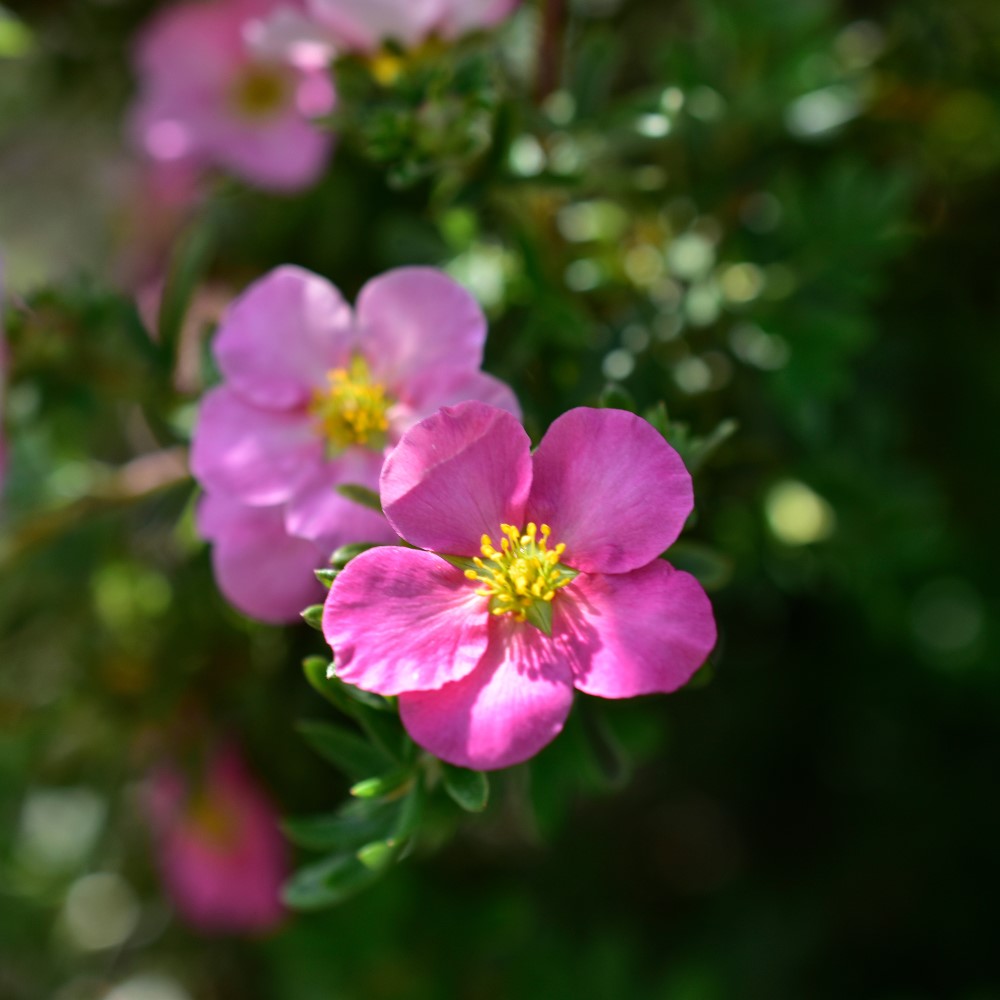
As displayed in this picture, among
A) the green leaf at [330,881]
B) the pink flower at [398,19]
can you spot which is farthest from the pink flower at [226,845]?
the pink flower at [398,19]

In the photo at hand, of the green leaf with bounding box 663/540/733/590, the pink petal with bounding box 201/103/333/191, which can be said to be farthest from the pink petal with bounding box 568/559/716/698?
the pink petal with bounding box 201/103/333/191

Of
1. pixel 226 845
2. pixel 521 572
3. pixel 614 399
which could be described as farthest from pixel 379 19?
pixel 226 845

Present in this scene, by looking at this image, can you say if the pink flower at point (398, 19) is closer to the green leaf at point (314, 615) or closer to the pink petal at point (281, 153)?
the pink petal at point (281, 153)

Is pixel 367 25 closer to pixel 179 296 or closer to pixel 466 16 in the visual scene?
pixel 466 16

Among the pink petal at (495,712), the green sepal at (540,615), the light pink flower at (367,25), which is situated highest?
the light pink flower at (367,25)

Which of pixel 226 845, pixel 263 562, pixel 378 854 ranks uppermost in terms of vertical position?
pixel 263 562

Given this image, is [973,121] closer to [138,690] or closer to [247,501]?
[247,501]
